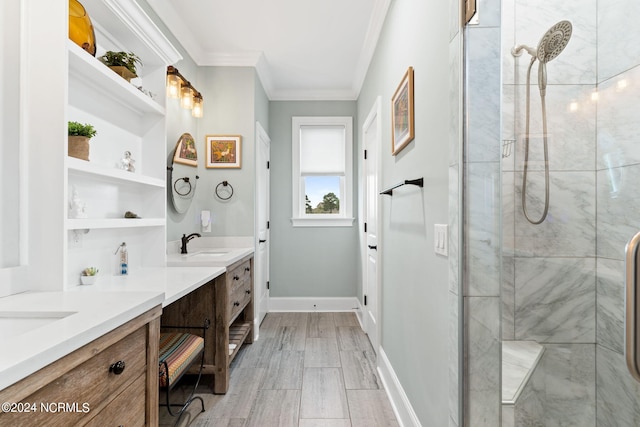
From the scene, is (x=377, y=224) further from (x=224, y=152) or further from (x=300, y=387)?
(x=224, y=152)

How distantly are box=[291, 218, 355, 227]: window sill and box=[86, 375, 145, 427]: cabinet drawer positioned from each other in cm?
315

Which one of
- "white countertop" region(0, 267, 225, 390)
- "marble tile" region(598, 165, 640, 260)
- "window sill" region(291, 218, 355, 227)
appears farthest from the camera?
"window sill" region(291, 218, 355, 227)

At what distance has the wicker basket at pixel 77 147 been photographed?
1.45 m

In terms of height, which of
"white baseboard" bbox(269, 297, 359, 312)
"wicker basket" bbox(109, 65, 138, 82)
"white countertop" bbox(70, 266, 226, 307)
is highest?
"wicker basket" bbox(109, 65, 138, 82)

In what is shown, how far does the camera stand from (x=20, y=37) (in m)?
1.29

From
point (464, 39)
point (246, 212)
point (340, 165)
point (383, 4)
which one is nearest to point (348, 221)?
point (340, 165)

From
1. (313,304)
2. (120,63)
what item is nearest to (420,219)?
(120,63)

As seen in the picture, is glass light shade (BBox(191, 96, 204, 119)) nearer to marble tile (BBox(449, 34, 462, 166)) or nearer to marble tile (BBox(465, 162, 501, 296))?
marble tile (BBox(449, 34, 462, 166))

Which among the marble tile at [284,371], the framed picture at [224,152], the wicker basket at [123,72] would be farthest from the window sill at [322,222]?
the wicker basket at [123,72]

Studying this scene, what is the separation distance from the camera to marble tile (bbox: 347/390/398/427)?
197 centimetres

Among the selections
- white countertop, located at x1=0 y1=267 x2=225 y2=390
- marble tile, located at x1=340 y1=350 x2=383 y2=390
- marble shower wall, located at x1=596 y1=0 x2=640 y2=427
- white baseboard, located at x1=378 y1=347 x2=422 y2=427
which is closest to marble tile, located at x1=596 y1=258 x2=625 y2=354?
marble shower wall, located at x1=596 y1=0 x2=640 y2=427

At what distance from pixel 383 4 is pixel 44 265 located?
2.52 meters

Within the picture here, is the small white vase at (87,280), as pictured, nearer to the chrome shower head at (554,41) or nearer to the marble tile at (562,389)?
the marble tile at (562,389)

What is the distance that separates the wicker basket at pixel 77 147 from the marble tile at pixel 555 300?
66.5 inches
